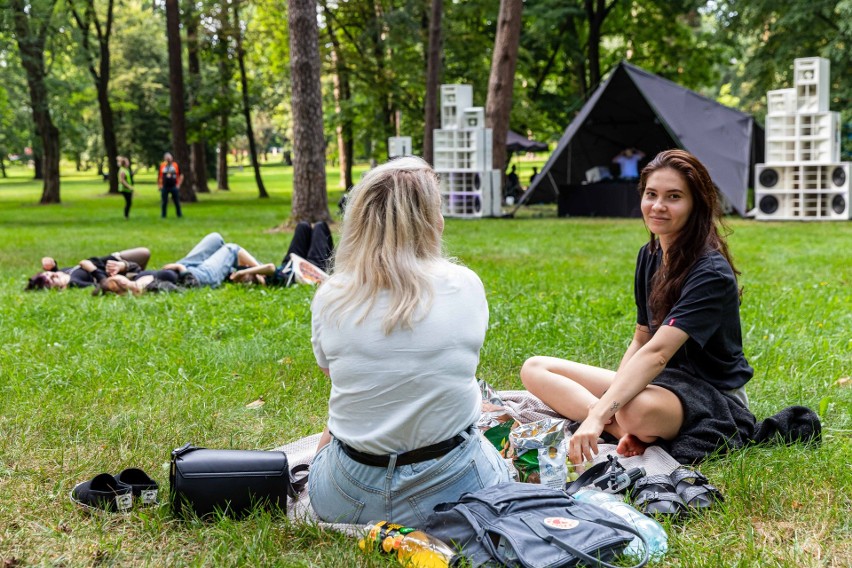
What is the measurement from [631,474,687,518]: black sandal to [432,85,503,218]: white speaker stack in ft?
50.2

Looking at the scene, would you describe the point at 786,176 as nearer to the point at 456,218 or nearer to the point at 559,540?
the point at 456,218

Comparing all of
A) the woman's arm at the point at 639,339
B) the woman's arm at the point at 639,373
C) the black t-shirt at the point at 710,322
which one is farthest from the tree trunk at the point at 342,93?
the woman's arm at the point at 639,373

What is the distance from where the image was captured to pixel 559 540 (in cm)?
250

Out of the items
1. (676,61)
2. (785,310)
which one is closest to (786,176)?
(785,310)

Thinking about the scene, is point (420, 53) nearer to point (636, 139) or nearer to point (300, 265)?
point (636, 139)

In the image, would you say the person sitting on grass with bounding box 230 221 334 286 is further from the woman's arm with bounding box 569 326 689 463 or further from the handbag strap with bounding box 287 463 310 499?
the woman's arm with bounding box 569 326 689 463

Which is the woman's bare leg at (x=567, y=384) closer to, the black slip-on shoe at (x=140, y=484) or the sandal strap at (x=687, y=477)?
the sandal strap at (x=687, y=477)

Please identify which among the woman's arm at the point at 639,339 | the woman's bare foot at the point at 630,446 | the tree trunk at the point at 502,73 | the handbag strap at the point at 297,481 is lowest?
the handbag strap at the point at 297,481

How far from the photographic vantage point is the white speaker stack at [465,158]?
59.8 feet

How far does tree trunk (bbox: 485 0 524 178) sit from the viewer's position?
1809cm

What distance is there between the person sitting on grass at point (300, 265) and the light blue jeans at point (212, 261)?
0.12 metres

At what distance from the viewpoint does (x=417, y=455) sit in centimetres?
285

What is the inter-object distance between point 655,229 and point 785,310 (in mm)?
3686

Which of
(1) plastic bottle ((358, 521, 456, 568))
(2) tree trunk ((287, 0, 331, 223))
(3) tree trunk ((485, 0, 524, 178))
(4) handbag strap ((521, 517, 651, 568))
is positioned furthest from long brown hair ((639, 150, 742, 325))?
(3) tree trunk ((485, 0, 524, 178))
